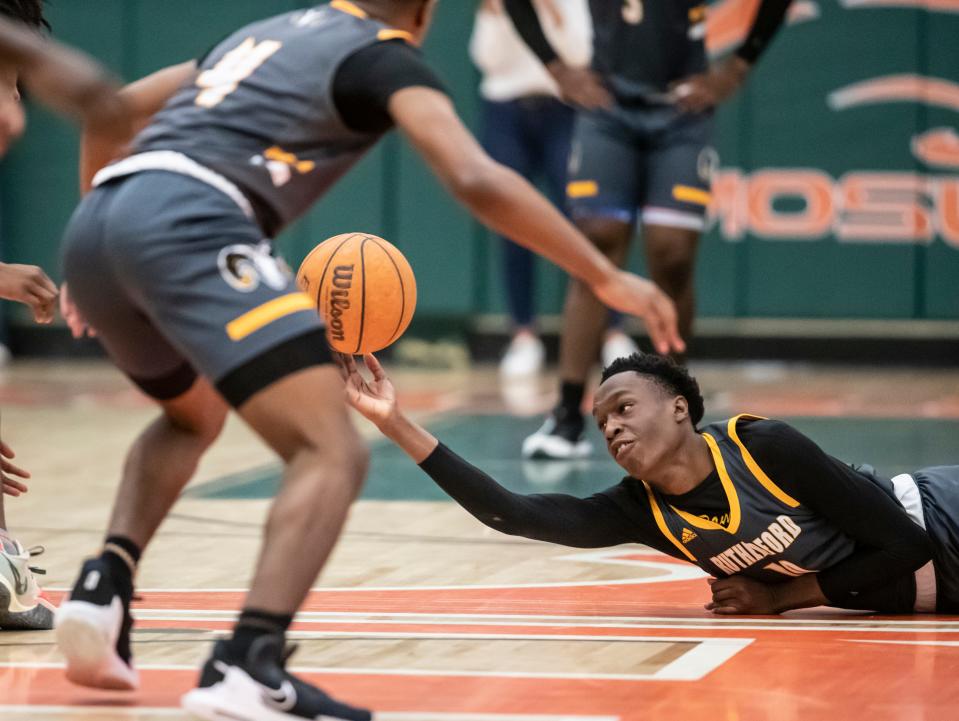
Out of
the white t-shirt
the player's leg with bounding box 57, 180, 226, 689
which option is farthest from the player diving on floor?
the white t-shirt

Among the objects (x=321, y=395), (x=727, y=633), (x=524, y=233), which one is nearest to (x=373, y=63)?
(x=524, y=233)

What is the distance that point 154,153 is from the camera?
11.0ft

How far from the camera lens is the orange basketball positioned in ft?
15.0

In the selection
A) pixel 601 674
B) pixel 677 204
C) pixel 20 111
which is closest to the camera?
pixel 601 674

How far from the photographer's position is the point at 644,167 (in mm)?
7414

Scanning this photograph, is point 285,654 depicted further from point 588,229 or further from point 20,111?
point 588,229

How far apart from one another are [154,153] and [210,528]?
2.65 m

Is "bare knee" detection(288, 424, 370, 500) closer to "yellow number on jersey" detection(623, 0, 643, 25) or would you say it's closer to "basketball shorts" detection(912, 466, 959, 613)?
"basketball shorts" detection(912, 466, 959, 613)

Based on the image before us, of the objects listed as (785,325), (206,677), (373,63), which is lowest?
(785,325)

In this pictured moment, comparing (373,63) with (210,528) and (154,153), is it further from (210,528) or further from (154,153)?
(210,528)

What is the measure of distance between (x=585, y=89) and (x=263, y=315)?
4434mm

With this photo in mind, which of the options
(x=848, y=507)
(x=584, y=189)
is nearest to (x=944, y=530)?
(x=848, y=507)

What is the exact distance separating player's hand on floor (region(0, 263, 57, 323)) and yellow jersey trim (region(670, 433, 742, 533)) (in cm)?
163

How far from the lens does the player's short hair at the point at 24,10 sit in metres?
4.28
